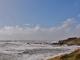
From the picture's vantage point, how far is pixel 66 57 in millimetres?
20266

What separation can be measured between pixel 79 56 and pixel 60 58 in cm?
245

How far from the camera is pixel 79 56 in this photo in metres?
18.3

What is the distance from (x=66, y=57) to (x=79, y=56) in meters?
2.25

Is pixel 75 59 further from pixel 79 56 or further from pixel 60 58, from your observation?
pixel 60 58

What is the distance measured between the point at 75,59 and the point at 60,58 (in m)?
2.49

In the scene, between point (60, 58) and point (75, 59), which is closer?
point (75, 59)

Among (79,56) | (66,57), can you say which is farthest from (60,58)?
(79,56)

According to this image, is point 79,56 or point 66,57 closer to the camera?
point 79,56

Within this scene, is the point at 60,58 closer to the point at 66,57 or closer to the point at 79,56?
the point at 66,57

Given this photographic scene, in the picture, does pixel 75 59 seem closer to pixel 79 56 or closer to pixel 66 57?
pixel 79 56

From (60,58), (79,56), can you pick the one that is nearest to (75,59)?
(79,56)

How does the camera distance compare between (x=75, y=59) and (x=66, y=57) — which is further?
(x=66, y=57)

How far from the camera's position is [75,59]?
17.8m

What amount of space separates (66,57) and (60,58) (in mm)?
826
